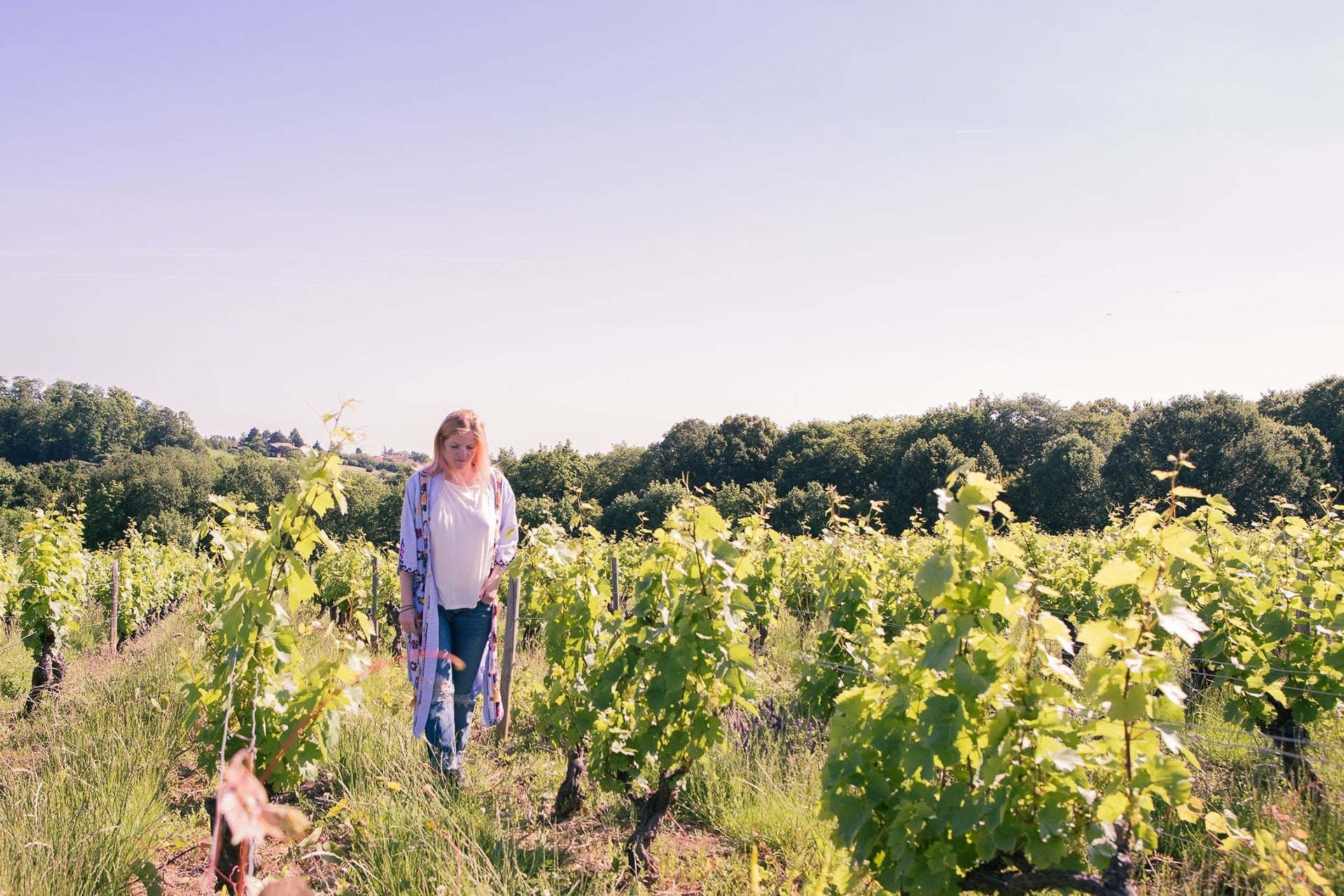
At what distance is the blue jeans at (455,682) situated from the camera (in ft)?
12.7

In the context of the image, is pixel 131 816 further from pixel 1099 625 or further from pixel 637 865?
pixel 1099 625

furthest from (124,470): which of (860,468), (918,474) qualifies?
(918,474)

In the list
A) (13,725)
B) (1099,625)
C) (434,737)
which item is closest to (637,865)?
(434,737)

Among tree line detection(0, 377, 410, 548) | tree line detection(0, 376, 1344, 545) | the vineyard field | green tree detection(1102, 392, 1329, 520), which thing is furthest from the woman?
green tree detection(1102, 392, 1329, 520)

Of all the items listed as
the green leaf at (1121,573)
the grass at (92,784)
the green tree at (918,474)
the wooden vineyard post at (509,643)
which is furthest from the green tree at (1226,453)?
the grass at (92,784)

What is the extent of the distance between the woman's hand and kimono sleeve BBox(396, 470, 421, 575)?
35 cm

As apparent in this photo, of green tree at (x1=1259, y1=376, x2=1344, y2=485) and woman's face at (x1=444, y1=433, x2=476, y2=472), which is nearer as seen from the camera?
woman's face at (x1=444, y1=433, x2=476, y2=472)

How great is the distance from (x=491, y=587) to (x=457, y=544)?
299mm

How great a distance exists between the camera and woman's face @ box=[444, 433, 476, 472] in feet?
12.8

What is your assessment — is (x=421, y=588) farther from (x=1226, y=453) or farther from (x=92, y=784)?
(x=1226, y=453)

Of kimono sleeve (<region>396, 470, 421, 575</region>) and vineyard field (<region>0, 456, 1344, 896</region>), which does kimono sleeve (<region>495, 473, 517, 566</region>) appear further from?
vineyard field (<region>0, 456, 1344, 896</region>)

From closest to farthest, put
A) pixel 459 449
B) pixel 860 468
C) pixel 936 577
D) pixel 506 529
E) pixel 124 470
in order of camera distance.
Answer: pixel 936 577 < pixel 459 449 < pixel 506 529 < pixel 860 468 < pixel 124 470

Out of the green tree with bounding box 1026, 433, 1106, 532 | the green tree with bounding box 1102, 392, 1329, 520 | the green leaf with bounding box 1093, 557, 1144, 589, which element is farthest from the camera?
the green tree with bounding box 1026, 433, 1106, 532

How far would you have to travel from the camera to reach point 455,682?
409cm
